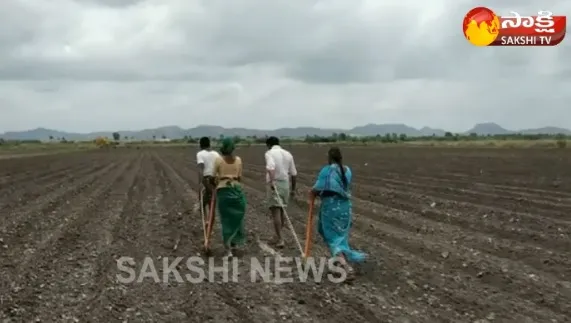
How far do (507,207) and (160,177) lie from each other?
18105 millimetres

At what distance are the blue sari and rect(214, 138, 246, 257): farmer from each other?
1.90m

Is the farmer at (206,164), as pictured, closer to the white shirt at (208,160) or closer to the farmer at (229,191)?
the white shirt at (208,160)

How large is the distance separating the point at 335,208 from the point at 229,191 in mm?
2111

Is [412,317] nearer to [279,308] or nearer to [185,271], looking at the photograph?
[279,308]

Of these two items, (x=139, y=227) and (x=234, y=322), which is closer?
(x=234, y=322)

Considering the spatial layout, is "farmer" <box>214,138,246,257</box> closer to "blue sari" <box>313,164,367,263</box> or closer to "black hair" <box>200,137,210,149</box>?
"black hair" <box>200,137,210,149</box>

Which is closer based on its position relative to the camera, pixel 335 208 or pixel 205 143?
pixel 335 208

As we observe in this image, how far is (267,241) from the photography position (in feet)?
43.5

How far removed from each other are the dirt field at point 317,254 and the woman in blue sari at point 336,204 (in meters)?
0.52

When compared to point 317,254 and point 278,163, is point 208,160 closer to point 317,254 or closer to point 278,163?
point 278,163

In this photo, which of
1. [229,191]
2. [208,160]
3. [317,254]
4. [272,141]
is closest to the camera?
[229,191]

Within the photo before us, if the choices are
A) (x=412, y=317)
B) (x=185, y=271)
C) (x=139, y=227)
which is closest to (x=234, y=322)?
(x=412, y=317)

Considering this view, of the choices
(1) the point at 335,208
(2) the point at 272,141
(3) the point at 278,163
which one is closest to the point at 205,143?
(2) the point at 272,141

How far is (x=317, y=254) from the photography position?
1185 cm
